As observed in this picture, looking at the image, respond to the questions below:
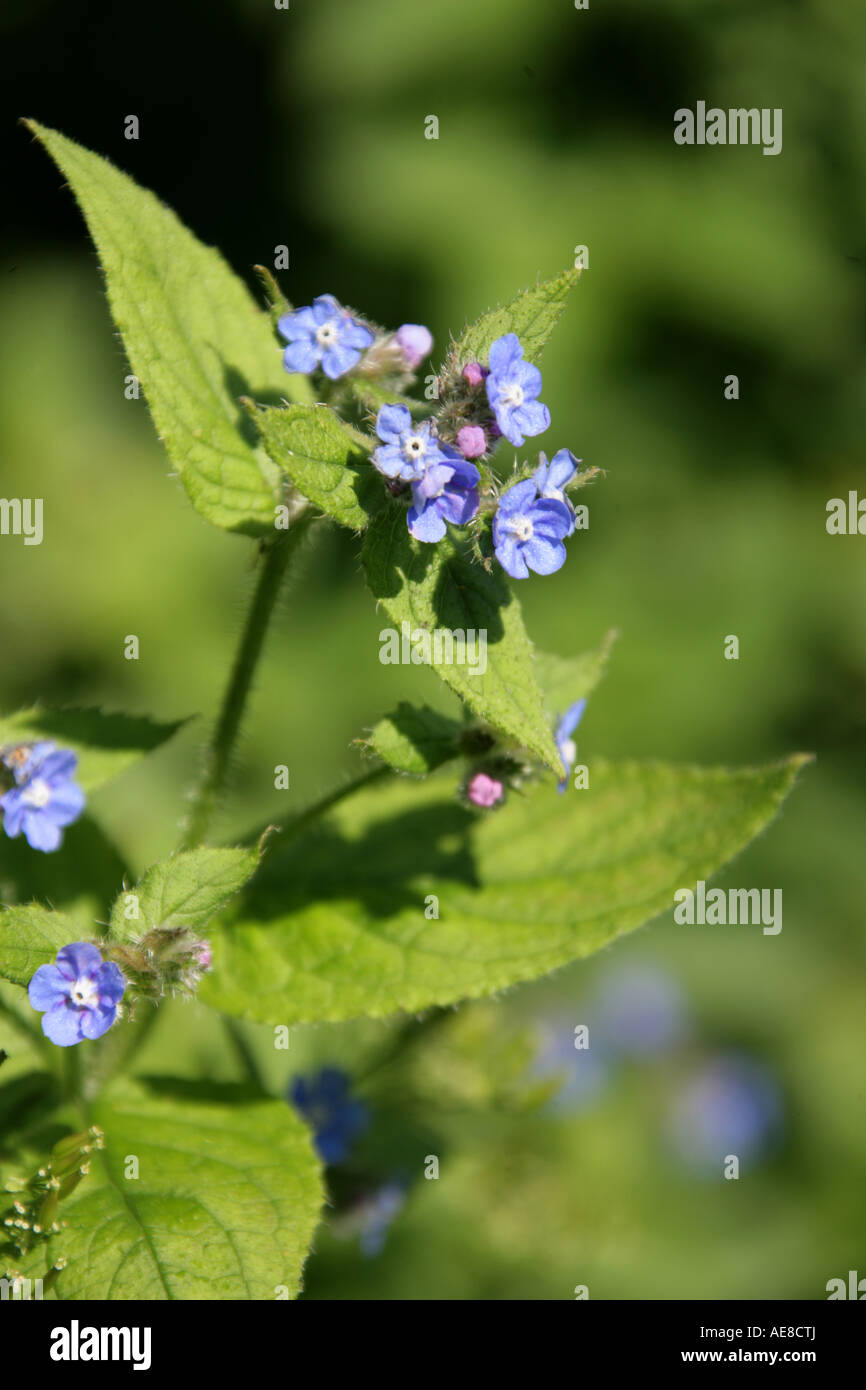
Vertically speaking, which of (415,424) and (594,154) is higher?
(594,154)

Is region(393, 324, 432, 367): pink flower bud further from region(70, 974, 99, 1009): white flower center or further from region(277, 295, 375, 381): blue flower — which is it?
region(70, 974, 99, 1009): white flower center

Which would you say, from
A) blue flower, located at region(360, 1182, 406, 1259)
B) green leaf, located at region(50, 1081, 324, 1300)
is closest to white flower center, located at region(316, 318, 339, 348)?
green leaf, located at region(50, 1081, 324, 1300)

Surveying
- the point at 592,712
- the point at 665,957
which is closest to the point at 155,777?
the point at 592,712

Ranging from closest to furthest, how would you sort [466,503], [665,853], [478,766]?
[466,503]
[478,766]
[665,853]

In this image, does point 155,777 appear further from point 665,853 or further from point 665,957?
point 665,853

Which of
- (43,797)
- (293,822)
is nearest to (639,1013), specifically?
(293,822)

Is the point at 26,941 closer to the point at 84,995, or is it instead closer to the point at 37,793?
the point at 84,995

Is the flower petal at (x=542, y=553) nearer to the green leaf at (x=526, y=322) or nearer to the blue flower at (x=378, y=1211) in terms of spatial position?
the green leaf at (x=526, y=322)
